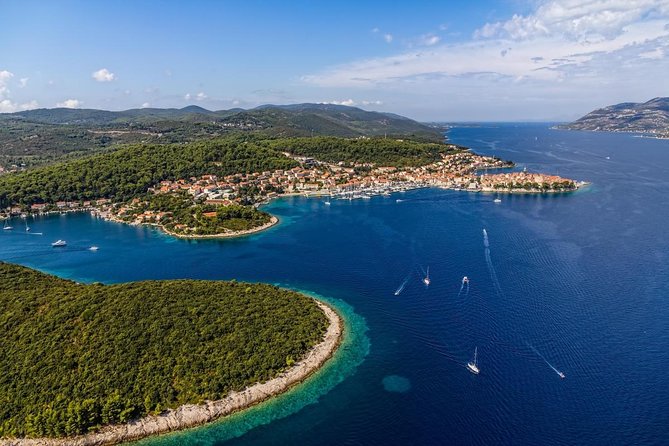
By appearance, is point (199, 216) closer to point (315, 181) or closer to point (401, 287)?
point (401, 287)

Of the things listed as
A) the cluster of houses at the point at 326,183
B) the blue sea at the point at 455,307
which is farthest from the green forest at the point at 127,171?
the blue sea at the point at 455,307

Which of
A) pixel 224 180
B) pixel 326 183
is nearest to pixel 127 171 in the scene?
pixel 224 180

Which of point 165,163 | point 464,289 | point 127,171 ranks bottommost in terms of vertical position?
point 464,289

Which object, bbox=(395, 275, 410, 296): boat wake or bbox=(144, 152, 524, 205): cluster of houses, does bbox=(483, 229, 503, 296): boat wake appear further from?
bbox=(144, 152, 524, 205): cluster of houses

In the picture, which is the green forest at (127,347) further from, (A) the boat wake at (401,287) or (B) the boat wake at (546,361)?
(B) the boat wake at (546,361)

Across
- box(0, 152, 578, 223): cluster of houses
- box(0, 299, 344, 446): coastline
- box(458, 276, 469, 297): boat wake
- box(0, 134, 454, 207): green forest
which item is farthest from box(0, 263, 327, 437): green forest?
box(0, 134, 454, 207): green forest

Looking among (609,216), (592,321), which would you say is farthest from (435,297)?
(609,216)
